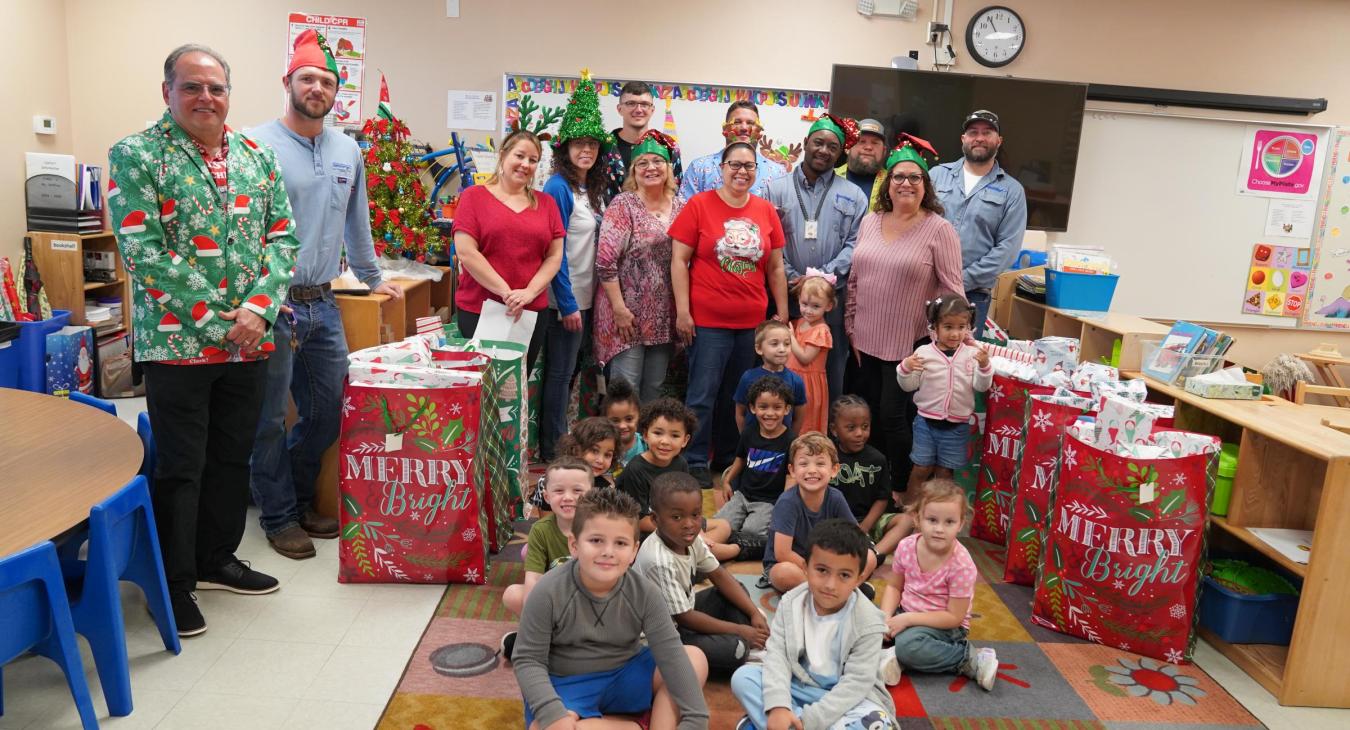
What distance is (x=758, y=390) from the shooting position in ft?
11.6

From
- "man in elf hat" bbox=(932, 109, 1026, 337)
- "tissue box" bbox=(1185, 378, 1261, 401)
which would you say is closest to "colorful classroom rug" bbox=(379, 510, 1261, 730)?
"tissue box" bbox=(1185, 378, 1261, 401)

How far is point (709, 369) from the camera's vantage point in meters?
3.96

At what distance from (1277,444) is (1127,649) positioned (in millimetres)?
770

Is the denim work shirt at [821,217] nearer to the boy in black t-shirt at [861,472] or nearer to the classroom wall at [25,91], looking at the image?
the boy in black t-shirt at [861,472]

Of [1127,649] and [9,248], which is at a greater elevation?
[9,248]

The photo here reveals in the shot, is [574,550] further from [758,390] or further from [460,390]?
[758,390]

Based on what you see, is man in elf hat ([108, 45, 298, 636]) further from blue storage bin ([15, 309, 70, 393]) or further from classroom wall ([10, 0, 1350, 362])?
classroom wall ([10, 0, 1350, 362])

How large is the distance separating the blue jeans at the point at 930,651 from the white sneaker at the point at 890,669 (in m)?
0.05

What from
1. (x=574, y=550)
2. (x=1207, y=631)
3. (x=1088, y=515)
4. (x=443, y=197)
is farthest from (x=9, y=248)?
(x=1207, y=631)

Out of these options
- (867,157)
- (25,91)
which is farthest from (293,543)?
(25,91)

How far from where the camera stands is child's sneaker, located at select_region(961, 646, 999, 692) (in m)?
2.51

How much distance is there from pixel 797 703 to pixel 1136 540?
1.19m

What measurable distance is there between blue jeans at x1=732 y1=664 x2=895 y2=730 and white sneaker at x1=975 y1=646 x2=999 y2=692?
50cm

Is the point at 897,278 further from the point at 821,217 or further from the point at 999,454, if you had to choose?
the point at 999,454
